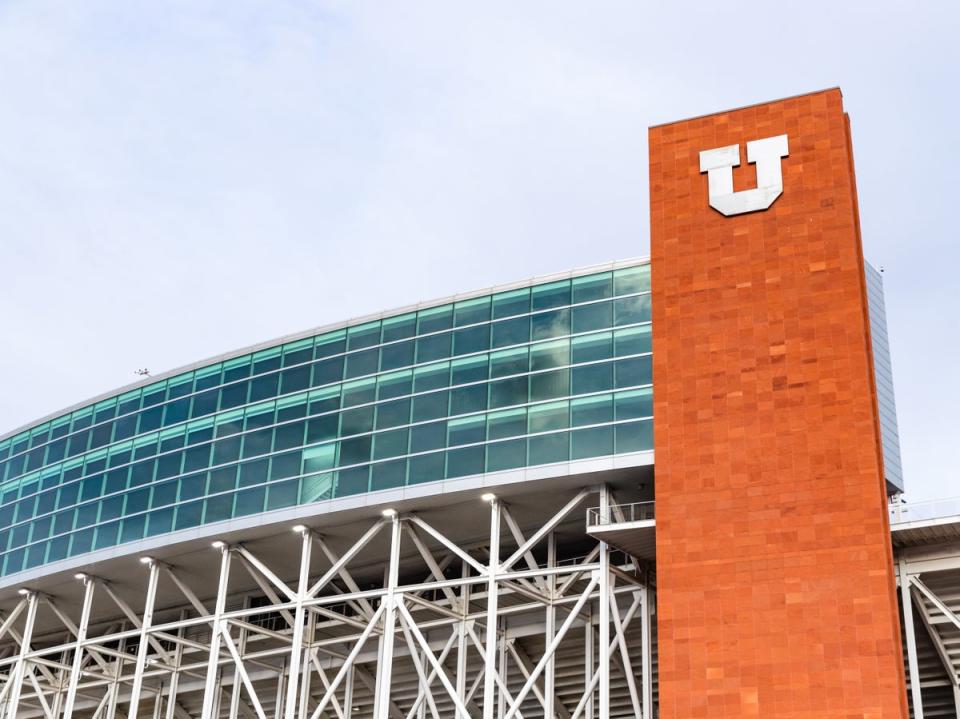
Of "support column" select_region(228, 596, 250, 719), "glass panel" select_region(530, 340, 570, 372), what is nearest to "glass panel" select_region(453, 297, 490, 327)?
"glass panel" select_region(530, 340, 570, 372)

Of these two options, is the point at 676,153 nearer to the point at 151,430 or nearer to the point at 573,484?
the point at 573,484

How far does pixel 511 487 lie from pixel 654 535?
5.58 metres

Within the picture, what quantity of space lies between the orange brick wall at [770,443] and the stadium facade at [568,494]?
8 cm

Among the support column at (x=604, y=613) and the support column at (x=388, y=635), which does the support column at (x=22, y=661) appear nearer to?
the support column at (x=388, y=635)

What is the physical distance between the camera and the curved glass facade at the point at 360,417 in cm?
4697

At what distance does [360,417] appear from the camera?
167 feet

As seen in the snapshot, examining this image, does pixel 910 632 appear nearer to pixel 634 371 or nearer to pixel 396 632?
pixel 634 371

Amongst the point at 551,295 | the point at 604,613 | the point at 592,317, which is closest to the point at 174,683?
the point at 604,613

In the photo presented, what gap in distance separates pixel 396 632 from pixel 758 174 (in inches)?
915

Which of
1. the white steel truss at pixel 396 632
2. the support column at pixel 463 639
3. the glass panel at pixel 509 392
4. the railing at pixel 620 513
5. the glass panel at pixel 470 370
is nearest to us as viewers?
the railing at pixel 620 513

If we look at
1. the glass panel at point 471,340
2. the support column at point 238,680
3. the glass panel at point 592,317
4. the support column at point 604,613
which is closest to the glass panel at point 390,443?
the glass panel at point 471,340

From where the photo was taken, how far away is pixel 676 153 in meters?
46.7

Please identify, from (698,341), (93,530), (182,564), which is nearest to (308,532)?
(182,564)

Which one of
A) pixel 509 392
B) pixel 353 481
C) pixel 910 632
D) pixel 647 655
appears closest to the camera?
pixel 910 632
